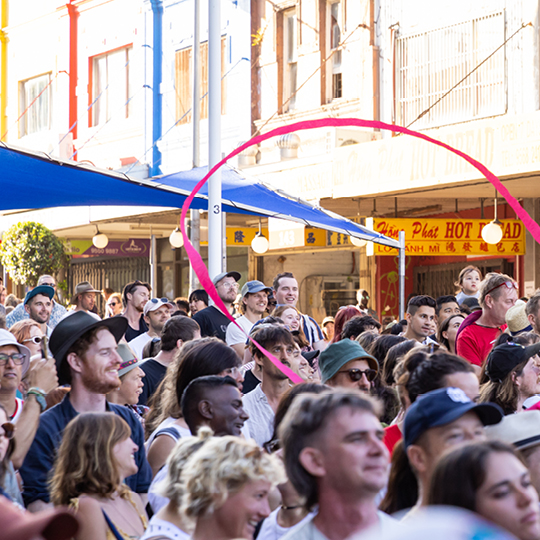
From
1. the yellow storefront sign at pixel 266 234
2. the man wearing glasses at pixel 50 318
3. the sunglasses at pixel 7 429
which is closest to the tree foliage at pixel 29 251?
the yellow storefront sign at pixel 266 234

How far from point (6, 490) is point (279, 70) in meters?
15.6

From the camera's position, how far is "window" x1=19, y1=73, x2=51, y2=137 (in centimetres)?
2478

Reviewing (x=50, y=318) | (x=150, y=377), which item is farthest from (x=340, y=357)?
(x=50, y=318)

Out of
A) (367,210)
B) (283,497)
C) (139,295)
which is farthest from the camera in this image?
(367,210)

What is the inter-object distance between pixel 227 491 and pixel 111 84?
814 inches

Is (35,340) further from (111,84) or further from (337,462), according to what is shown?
(111,84)

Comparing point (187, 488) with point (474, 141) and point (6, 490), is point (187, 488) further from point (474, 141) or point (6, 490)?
point (474, 141)

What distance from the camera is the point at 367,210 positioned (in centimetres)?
1661

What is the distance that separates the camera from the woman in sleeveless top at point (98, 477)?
11.2 feet

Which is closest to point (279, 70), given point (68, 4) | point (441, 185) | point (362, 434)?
point (441, 185)

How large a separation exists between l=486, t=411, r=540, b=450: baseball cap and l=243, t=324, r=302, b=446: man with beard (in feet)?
5.80

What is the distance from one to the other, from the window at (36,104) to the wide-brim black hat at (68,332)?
21037 millimetres

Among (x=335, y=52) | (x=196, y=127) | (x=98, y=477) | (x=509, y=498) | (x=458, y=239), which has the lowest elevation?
(x=98, y=477)

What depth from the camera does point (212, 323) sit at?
8.39 metres
